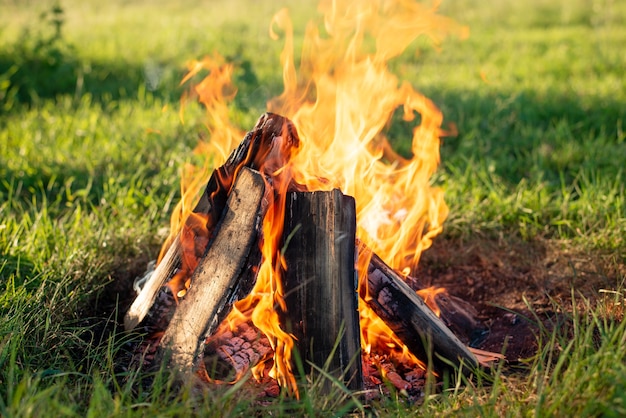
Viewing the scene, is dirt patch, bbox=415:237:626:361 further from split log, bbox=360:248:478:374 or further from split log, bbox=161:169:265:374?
split log, bbox=161:169:265:374

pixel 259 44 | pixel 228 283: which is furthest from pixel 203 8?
pixel 228 283

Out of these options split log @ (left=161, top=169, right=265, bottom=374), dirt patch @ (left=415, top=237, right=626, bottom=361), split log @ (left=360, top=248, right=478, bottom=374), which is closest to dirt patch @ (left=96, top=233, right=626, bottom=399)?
dirt patch @ (left=415, top=237, right=626, bottom=361)

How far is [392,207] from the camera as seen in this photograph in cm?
362

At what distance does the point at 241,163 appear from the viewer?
Result: 272cm

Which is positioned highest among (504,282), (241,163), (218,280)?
(241,163)

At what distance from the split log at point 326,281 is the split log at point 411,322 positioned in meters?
0.17

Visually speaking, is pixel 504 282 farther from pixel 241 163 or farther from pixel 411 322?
pixel 241 163

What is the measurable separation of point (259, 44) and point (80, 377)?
6.60 m

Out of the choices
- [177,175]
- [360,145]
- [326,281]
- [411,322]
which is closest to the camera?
[326,281]

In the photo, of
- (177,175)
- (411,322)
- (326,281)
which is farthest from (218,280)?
(177,175)

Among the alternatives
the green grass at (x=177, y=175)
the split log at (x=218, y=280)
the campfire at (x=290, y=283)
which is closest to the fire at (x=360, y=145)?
the campfire at (x=290, y=283)

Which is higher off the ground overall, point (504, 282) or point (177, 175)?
point (177, 175)

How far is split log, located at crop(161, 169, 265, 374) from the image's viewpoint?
8.41ft

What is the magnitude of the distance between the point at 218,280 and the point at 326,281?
41 cm
